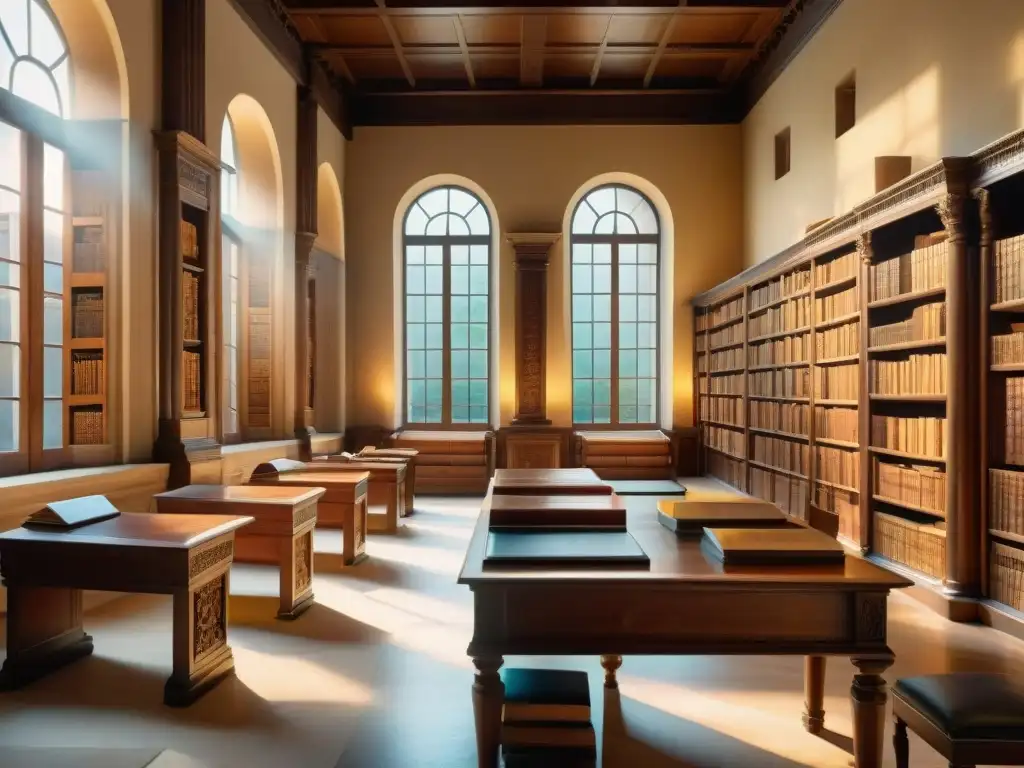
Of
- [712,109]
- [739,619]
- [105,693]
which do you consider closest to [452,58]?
[712,109]

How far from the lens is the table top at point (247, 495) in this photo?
4.39 m

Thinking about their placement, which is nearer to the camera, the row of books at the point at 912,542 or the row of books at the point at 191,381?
the row of books at the point at 912,542

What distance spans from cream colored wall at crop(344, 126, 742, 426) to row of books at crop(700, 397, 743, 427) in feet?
1.42

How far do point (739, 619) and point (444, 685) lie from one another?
1.80 m

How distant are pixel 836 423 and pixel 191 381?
5.08 meters

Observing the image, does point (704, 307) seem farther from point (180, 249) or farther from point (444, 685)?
point (444, 685)

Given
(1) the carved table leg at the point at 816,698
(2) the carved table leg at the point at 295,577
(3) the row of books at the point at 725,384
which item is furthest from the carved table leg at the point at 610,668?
(3) the row of books at the point at 725,384

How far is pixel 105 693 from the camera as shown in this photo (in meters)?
3.25

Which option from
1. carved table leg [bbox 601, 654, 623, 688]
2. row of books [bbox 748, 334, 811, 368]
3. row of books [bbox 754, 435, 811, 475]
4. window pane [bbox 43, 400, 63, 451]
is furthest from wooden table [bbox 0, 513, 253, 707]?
row of books [bbox 748, 334, 811, 368]

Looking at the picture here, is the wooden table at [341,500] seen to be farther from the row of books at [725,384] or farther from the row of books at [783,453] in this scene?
the row of books at [725,384]

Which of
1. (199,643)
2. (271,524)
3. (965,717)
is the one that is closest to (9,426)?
(271,524)

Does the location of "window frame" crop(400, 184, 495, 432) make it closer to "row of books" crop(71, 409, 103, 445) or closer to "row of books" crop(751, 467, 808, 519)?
"row of books" crop(751, 467, 808, 519)

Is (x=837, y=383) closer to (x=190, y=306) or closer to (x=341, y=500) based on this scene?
(x=341, y=500)

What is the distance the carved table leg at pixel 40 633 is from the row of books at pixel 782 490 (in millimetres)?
5023
